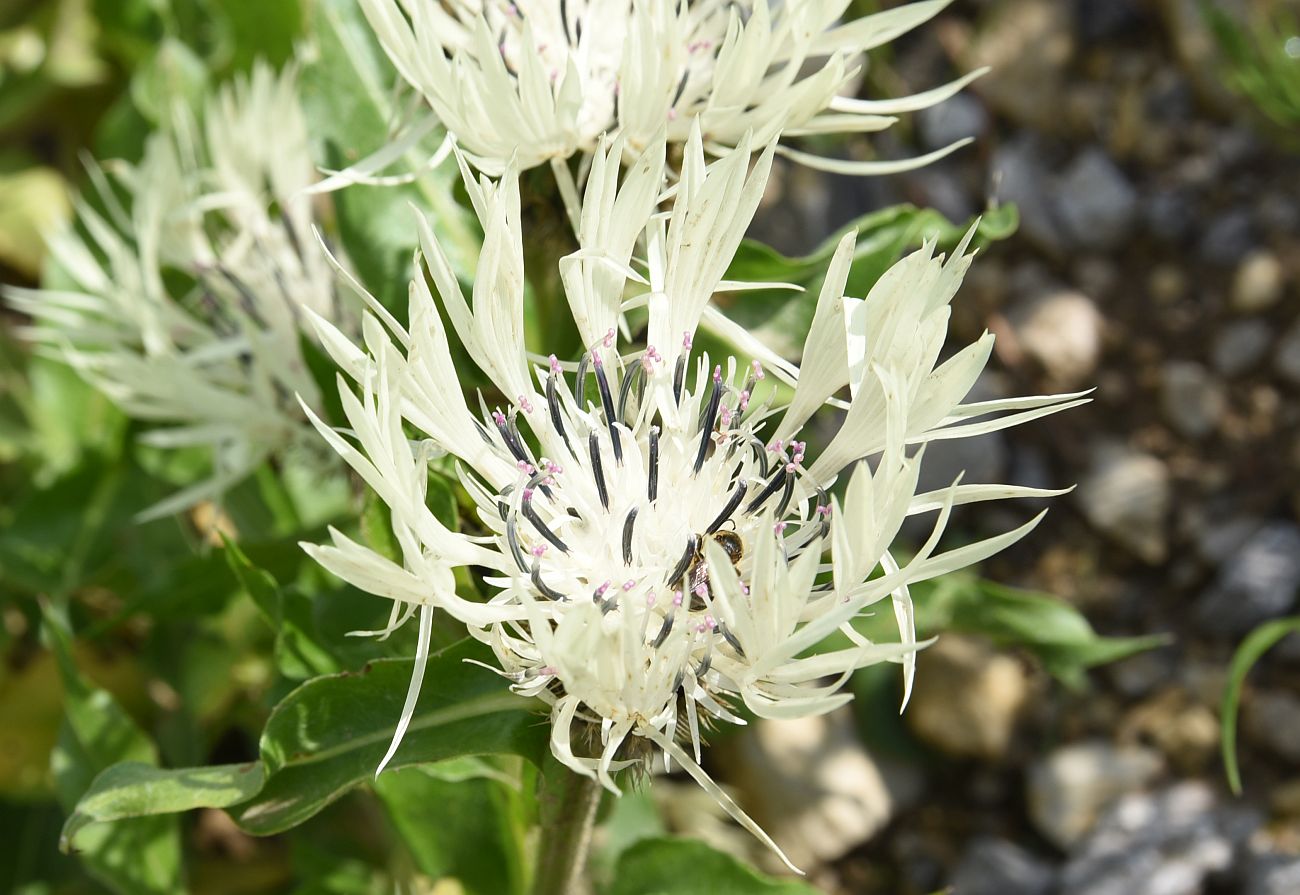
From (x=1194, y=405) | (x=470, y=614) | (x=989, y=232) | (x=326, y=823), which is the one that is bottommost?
(x=1194, y=405)

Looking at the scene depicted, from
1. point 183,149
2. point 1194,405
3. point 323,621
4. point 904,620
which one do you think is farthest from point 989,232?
point 1194,405

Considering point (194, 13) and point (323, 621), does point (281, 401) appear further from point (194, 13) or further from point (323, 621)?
point (194, 13)

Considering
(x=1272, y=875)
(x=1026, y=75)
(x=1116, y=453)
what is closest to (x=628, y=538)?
(x=1272, y=875)

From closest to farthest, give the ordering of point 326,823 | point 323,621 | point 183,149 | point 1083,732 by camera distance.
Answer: point 323,621
point 183,149
point 326,823
point 1083,732

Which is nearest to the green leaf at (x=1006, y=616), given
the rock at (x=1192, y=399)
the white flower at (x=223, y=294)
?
the white flower at (x=223, y=294)

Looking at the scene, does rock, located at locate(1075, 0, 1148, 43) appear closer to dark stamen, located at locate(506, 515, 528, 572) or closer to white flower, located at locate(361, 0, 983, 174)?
white flower, located at locate(361, 0, 983, 174)

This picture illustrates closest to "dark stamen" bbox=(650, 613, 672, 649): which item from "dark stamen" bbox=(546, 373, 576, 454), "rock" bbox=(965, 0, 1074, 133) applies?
"dark stamen" bbox=(546, 373, 576, 454)

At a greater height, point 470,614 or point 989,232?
point 470,614

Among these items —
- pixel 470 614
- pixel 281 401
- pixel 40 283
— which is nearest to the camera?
pixel 470 614
